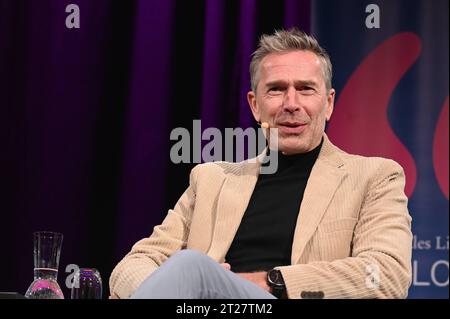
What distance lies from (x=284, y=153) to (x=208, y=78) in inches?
36.7

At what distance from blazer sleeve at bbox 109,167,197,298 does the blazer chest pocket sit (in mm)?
446

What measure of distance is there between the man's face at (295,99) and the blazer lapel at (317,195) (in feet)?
0.29

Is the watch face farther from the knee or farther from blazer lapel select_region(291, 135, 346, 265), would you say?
the knee

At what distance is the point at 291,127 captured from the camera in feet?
8.01

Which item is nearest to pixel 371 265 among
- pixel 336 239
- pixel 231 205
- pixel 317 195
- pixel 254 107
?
pixel 336 239

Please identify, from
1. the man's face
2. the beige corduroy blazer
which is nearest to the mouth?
the man's face

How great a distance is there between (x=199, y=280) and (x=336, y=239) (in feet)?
2.25

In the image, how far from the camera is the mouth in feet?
7.95

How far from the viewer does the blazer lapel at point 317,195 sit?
2.19 m

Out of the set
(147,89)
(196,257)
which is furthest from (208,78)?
(196,257)

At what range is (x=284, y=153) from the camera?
2.49 metres

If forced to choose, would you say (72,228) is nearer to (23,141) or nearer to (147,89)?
(23,141)

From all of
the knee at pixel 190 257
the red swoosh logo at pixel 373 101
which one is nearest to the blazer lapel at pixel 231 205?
the knee at pixel 190 257

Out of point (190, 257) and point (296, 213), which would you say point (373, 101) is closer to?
point (296, 213)
